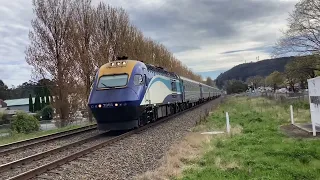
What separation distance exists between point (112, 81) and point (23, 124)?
1209 centimetres

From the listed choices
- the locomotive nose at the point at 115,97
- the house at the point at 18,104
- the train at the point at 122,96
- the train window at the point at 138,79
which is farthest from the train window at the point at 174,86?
the house at the point at 18,104

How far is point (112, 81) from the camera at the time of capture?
56.9 ft

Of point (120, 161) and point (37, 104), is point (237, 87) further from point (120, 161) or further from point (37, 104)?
point (120, 161)

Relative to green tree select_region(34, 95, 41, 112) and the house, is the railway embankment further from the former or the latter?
the house

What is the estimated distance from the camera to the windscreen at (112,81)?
675 inches

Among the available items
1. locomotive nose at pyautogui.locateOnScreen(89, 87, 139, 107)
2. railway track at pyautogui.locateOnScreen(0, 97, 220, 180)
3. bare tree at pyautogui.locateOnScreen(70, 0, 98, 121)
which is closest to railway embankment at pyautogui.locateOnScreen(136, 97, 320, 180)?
railway track at pyautogui.locateOnScreen(0, 97, 220, 180)

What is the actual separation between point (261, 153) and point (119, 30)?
30.1 m

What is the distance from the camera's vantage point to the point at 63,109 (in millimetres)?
32562

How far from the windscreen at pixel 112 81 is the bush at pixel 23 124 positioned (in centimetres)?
1119

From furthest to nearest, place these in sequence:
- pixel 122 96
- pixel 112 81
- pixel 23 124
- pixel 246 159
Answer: pixel 23 124
pixel 112 81
pixel 122 96
pixel 246 159

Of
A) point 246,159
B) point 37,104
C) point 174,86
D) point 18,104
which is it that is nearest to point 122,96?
point 246,159

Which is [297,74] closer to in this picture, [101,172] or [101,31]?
[101,31]

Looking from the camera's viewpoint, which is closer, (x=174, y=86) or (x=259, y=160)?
(x=259, y=160)

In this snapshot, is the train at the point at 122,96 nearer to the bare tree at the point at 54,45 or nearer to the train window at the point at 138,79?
the train window at the point at 138,79
